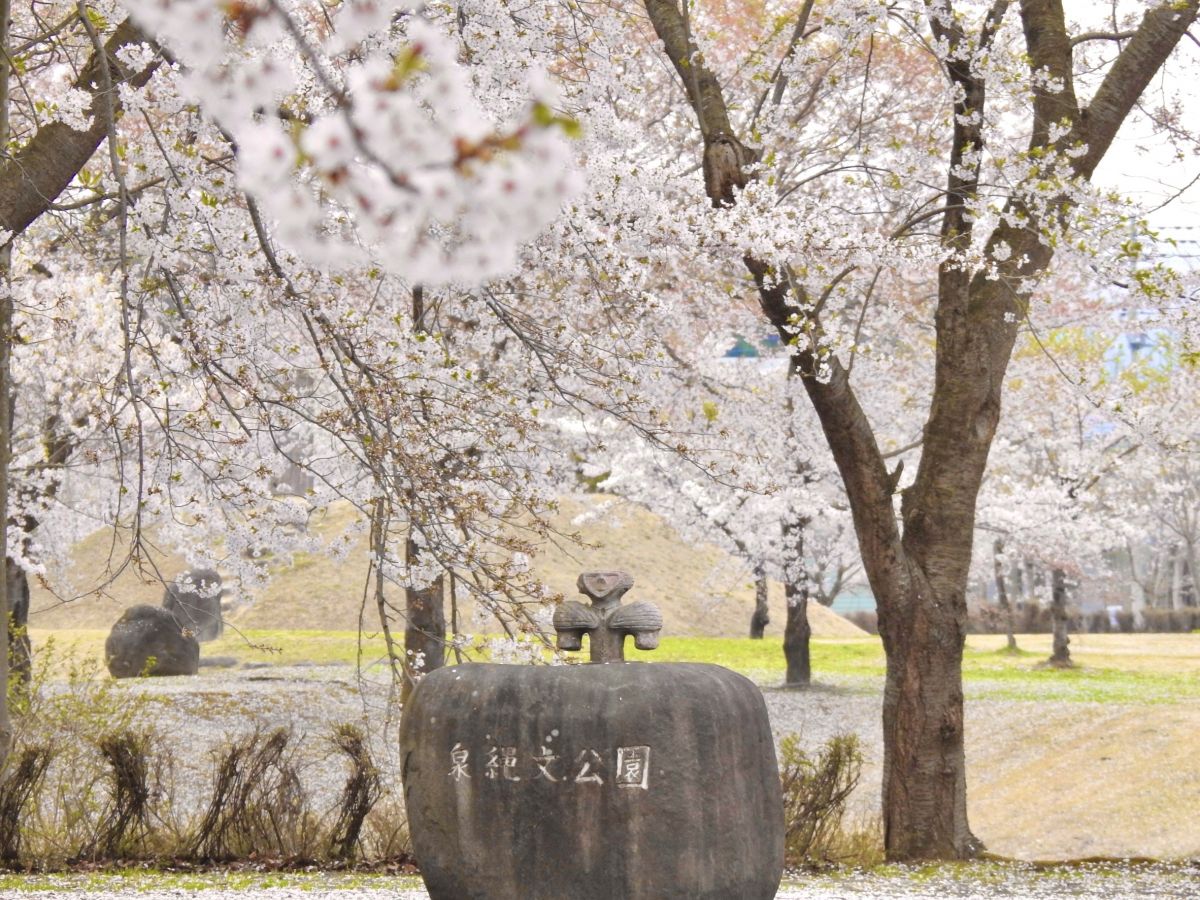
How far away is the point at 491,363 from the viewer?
12.2m

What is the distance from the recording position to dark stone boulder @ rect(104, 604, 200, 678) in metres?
19.7

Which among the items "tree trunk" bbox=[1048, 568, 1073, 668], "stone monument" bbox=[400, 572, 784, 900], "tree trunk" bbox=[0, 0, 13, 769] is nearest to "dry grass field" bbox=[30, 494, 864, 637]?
"tree trunk" bbox=[1048, 568, 1073, 668]

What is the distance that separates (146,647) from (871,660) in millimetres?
15008

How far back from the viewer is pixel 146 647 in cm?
1980

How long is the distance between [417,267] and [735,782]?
3.45 m

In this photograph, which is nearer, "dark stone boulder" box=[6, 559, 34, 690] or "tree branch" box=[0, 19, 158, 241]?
"tree branch" box=[0, 19, 158, 241]

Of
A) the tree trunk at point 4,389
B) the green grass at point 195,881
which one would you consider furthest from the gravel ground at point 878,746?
the tree trunk at point 4,389

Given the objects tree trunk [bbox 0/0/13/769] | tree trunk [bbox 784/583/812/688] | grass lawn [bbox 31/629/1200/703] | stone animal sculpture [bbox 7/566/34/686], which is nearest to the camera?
tree trunk [bbox 0/0/13/769]

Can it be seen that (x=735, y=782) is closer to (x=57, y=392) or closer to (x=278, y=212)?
(x=278, y=212)

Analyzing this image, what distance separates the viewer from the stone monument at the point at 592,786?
484cm

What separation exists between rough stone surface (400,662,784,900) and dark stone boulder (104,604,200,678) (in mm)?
15766

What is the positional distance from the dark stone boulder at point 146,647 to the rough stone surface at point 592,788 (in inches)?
621

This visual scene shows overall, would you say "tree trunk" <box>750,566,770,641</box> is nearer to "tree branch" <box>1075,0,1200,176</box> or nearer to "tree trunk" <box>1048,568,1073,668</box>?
"tree trunk" <box>1048,568,1073,668</box>

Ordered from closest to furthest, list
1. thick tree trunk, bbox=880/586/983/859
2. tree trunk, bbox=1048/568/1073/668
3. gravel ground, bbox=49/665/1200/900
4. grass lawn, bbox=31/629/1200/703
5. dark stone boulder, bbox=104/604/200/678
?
gravel ground, bbox=49/665/1200/900 < thick tree trunk, bbox=880/586/983/859 < dark stone boulder, bbox=104/604/200/678 < grass lawn, bbox=31/629/1200/703 < tree trunk, bbox=1048/568/1073/668
